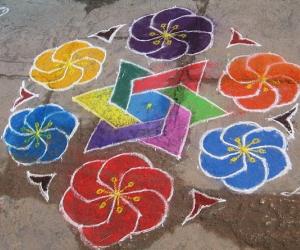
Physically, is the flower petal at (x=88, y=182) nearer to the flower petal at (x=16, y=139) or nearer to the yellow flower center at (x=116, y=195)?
the yellow flower center at (x=116, y=195)

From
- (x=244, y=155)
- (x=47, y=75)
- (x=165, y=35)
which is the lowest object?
(x=47, y=75)

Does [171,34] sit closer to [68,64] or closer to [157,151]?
[68,64]

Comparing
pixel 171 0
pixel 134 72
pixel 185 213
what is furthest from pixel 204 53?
pixel 185 213

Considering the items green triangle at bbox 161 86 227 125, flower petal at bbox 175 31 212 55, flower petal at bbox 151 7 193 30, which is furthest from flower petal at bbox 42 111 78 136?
flower petal at bbox 151 7 193 30

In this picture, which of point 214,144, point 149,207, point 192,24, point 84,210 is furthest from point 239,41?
point 84,210

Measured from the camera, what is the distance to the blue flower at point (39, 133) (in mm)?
3447

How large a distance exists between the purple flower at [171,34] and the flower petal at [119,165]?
1.13 m

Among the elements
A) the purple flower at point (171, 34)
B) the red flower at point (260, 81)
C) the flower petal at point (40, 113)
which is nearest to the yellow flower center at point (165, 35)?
the purple flower at point (171, 34)

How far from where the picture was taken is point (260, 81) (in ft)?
11.8

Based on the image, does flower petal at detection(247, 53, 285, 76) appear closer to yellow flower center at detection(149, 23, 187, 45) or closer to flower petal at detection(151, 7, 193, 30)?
yellow flower center at detection(149, 23, 187, 45)

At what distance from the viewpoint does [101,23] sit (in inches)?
179

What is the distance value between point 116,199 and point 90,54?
67.0 inches

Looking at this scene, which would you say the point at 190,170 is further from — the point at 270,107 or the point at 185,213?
the point at 270,107

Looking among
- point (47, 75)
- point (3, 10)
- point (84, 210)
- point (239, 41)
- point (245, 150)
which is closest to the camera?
point (84, 210)
